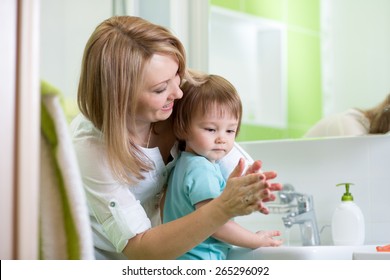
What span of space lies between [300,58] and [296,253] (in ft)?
1.93

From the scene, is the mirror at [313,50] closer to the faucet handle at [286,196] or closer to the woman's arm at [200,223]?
the faucet handle at [286,196]

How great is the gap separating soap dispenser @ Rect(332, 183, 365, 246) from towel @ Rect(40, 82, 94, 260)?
2.65ft

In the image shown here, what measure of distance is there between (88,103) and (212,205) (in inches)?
12.7

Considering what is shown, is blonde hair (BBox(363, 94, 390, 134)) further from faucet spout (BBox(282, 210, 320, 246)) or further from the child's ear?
the child's ear

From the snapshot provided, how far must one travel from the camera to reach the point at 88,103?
3.76 feet

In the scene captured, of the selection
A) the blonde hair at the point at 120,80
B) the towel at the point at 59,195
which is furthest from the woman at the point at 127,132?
the towel at the point at 59,195

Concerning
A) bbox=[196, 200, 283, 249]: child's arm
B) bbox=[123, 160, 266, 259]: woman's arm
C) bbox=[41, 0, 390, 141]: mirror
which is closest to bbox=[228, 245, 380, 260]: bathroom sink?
bbox=[196, 200, 283, 249]: child's arm

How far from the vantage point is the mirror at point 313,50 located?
4.58 feet

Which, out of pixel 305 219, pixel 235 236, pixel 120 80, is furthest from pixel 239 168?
pixel 305 219

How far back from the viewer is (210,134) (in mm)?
1144

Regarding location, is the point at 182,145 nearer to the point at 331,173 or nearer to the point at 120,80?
the point at 120,80

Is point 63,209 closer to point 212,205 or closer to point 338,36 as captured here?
point 212,205

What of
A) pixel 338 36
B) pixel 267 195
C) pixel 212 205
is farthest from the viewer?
pixel 338 36
